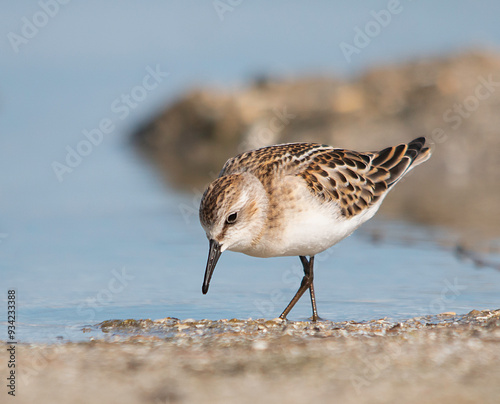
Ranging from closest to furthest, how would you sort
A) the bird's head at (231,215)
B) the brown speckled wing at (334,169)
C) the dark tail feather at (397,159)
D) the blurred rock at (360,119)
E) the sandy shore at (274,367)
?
the sandy shore at (274,367) → the bird's head at (231,215) → the brown speckled wing at (334,169) → the dark tail feather at (397,159) → the blurred rock at (360,119)

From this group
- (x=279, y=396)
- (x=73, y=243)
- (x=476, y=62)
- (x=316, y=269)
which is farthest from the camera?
(x=476, y=62)

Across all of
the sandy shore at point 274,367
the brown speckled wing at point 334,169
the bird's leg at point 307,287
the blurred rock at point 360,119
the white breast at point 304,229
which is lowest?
the sandy shore at point 274,367

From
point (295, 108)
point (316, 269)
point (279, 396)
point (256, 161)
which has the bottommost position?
point (279, 396)

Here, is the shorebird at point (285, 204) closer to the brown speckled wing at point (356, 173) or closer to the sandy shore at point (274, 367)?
the brown speckled wing at point (356, 173)

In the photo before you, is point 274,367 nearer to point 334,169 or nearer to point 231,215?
point 231,215

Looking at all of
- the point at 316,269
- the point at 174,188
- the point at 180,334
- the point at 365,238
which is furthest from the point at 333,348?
the point at 174,188

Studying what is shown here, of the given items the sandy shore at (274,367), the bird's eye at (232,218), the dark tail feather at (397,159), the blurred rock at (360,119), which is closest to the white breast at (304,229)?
the bird's eye at (232,218)

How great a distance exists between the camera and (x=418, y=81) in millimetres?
19359

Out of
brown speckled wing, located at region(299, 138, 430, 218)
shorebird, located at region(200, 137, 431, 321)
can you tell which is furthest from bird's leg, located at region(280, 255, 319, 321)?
brown speckled wing, located at region(299, 138, 430, 218)

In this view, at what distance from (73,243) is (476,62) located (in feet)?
39.4

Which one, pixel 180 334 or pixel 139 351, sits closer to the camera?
pixel 139 351

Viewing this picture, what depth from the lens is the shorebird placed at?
6840mm

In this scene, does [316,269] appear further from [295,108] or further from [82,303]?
[295,108]

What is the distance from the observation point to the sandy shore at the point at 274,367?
14.9 ft
